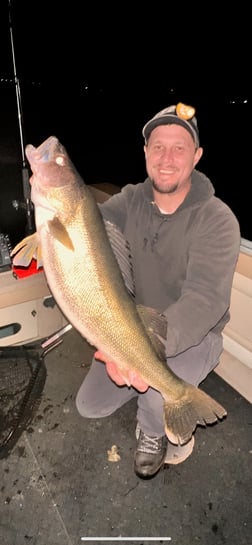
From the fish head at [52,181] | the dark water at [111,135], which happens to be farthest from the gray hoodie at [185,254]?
the dark water at [111,135]

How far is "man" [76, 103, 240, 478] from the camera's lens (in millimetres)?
2346

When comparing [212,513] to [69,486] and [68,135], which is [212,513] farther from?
[68,135]

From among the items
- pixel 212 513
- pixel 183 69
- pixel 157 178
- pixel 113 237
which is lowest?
pixel 212 513

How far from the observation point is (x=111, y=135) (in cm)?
3123

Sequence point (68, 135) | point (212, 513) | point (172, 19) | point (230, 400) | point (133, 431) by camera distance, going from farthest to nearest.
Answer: point (172, 19)
point (68, 135)
point (230, 400)
point (133, 431)
point (212, 513)

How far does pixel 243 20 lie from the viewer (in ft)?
176

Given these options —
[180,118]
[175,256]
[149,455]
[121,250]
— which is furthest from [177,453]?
[180,118]

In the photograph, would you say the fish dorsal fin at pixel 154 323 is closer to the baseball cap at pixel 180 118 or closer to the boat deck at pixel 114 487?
the boat deck at pixel 114 487

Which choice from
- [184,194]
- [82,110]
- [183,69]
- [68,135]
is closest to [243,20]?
[183,69]

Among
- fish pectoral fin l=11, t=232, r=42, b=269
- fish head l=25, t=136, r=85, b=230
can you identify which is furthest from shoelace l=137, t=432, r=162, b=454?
fish head l=25, t=136, r=85, b=230

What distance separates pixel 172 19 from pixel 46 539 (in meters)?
70.6

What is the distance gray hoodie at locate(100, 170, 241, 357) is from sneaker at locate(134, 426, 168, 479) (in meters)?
0.86

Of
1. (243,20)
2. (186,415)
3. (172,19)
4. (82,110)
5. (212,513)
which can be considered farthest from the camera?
(172,19)

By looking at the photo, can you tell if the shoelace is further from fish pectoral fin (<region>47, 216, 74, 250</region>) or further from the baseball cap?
the baseball cap
